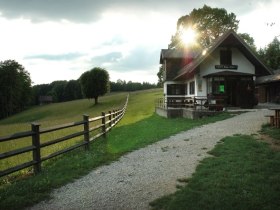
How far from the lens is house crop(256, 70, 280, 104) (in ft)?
121

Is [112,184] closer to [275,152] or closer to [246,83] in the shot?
[275,152]

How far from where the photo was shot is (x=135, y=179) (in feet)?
25.0

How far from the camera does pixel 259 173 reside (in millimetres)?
7539

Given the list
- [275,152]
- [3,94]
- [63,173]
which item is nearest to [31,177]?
[63,173]

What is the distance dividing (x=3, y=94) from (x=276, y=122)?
72791 mm

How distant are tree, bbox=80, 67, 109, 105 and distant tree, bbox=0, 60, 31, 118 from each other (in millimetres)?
22060

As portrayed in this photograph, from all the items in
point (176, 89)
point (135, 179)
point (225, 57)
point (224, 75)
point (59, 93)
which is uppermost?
point (225, 57)

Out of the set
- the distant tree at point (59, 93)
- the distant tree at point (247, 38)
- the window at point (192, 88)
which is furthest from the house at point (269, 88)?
the distant tree at point (59, 93)

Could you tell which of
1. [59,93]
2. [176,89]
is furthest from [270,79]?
[59,93]

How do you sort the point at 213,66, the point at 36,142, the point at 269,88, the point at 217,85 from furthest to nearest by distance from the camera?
the point at 269,88, the point at 213,66, the point at 217,85, the point at 36,142

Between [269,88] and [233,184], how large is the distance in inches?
1481

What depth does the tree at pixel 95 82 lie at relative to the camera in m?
63.7

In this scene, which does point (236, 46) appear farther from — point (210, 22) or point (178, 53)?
point (210, 22)

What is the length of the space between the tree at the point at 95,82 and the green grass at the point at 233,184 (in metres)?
55.2
